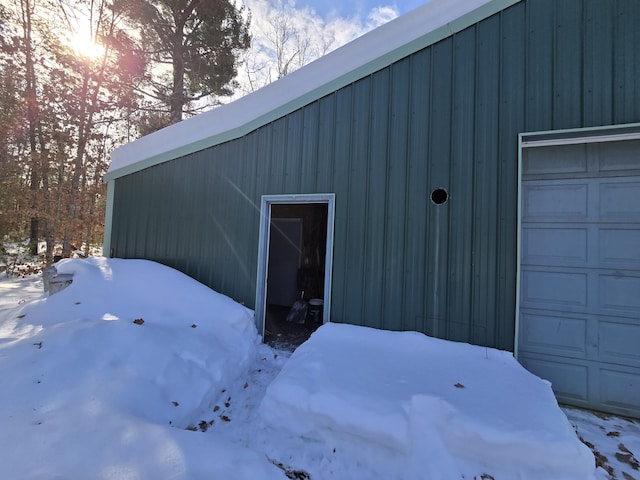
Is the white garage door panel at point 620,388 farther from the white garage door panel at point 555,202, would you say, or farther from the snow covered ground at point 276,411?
the white garage door panel at point 555,202

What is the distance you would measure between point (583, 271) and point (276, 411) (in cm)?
318

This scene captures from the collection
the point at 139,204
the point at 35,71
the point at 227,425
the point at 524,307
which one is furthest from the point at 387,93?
the point at 35,71

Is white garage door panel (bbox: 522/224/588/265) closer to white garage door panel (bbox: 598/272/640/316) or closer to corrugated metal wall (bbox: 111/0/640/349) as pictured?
white garage door panel (bbox: 598/272/640/316)

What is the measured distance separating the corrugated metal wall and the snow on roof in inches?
5.1

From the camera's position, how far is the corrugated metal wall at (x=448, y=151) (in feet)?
9.36

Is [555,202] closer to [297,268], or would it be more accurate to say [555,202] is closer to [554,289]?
[554,289]

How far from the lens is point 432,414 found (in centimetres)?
199

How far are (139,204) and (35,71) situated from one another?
9.61 meters

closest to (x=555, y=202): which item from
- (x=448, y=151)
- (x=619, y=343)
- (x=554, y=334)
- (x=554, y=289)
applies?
(x=554, y=289)

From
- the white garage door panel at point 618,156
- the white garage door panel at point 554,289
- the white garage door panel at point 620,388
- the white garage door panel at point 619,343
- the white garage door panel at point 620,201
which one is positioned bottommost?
the white garage door panel at point 620,388

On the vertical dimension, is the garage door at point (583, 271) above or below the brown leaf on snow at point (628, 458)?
above

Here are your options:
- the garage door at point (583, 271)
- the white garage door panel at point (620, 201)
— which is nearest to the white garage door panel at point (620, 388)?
the garage door at point (583, 271)

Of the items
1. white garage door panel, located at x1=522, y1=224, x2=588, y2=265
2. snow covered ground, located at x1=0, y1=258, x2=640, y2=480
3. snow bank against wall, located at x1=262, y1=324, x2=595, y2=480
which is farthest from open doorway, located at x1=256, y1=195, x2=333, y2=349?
white garage door panel, located at x1=522, y1=224, x2=588, y2=265

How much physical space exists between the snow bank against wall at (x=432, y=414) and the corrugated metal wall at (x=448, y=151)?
0.71m
